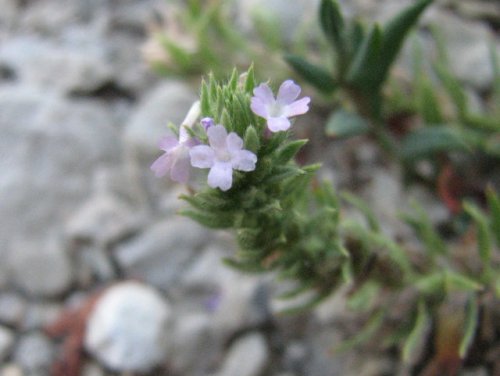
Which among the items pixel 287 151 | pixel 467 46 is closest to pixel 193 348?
pixel 287 151

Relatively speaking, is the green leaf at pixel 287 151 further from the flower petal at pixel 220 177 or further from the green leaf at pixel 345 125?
the green leaf at pixel 345 125

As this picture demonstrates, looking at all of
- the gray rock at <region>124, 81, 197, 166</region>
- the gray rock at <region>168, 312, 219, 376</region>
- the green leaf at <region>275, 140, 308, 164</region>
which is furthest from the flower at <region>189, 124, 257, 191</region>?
the gray rock at <region>124, 81, 197, 166</region>

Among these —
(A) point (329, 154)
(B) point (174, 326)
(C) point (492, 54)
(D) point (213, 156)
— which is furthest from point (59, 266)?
(C) point (492, 54)

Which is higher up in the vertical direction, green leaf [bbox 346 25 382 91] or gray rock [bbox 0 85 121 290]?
gray rock [bbox 0 85 121 290]

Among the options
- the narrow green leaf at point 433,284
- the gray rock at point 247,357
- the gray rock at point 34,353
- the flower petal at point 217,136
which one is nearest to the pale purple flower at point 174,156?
the flower petal at point 217,136

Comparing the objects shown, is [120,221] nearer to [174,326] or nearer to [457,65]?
[174,326]

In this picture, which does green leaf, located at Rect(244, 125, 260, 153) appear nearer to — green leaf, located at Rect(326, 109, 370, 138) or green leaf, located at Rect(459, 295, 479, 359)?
green leaf, located at Rect(326, 109, 370, 138)

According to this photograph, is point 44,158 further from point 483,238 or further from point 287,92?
point 483,238
